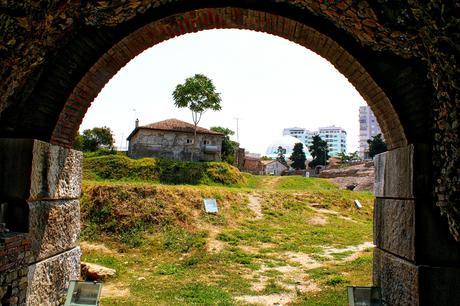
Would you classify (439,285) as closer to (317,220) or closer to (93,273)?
(93,273)

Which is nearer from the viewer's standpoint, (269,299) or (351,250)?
(269,299)

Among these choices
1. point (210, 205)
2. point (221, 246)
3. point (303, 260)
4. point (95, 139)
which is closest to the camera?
point (303, 260)

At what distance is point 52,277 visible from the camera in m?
4.30

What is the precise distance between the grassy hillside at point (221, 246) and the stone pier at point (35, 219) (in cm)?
294

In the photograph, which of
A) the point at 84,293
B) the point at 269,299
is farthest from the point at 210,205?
the point at 84,293

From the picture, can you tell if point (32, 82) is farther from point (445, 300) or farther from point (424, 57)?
point (445, 300)

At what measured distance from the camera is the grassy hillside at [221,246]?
7.64 meters

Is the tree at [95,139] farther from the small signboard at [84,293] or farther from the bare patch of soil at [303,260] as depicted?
the small signboard at [84,293]

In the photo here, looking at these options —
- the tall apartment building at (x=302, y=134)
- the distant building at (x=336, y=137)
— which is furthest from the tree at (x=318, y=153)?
the tall apartment building at (x=302, y=134)

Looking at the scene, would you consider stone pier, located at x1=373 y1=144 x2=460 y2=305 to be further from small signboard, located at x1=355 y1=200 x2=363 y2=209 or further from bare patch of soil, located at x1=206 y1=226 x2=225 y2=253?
small signboard, located at x1=355 y1=200 x2=363 y2=209

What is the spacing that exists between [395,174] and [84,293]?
14.0 ft

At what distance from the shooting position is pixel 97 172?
22812 mm

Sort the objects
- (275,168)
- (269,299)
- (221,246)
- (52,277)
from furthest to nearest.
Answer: (275,168), (221,246), (269,299), (52,277)

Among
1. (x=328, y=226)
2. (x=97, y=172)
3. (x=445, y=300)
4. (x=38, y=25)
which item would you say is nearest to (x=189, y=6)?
(x=38, y=25)
